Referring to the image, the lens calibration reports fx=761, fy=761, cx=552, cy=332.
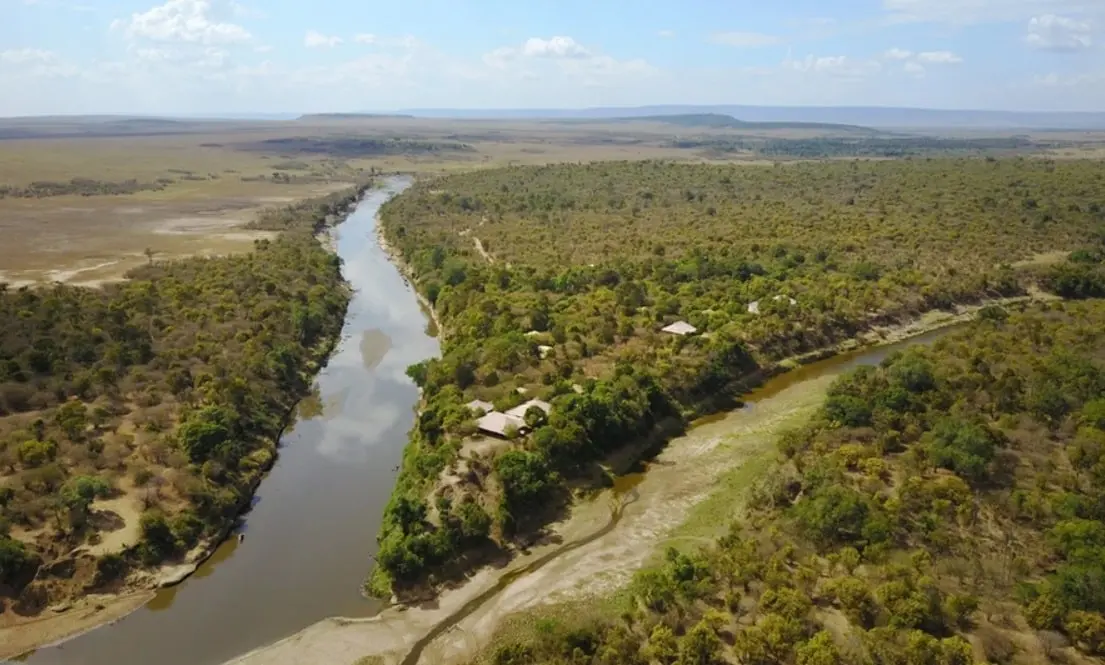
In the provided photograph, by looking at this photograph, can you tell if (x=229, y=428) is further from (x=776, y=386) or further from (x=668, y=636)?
(x=776, y=386)

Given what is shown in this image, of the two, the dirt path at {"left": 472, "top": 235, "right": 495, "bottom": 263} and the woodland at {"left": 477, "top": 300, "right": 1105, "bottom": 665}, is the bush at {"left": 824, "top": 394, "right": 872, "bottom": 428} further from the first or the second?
the dirt path at {"left": 472, "top": 235, "right": 495, "bottom": 263}

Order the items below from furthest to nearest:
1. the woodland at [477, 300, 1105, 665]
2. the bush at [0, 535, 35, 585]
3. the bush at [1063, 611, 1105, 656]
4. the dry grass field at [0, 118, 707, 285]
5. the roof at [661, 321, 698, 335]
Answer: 1. the dry grass field at [0, 118, 707, 285]
2. the roof at [661, 321, 698, 335]
3. the bush at [0, 535, 35, 585]
4. the woodland at [477, 300, 1105, 665]
5. the bush at [1063, 611, 1105, 656]

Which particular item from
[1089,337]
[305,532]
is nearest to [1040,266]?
[1089,337]

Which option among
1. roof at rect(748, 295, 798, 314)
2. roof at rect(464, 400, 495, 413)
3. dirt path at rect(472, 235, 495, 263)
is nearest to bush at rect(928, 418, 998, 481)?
roof at rect(464, 400, 495, 413)

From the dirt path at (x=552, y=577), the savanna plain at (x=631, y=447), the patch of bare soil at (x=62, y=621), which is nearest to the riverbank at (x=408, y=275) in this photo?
the savanna plain at (x=631, y=447)

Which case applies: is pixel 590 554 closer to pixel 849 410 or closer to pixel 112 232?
pixel 849 410
